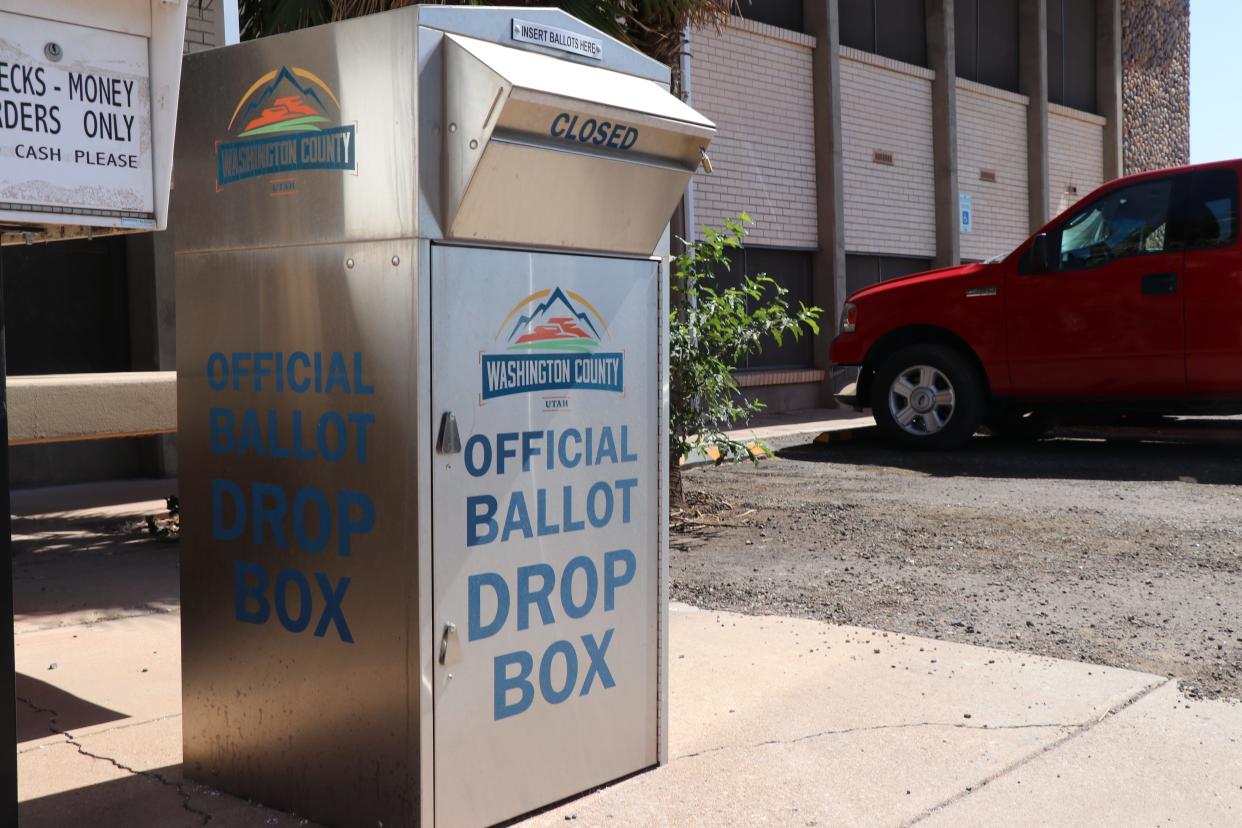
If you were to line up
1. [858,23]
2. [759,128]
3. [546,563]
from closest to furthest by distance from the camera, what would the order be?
[546,563] → [759,128] → [858,23]

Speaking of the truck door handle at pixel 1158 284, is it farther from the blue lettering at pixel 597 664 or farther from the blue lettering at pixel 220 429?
the blue lettering at pixel 220 429

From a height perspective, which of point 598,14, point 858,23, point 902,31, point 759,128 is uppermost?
point 902,31

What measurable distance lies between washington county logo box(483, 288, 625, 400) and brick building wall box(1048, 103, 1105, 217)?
19.7m

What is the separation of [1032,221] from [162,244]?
15.6 meters

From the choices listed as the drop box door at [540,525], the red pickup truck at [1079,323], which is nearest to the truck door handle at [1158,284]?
the red pickup truck at [1079,323]

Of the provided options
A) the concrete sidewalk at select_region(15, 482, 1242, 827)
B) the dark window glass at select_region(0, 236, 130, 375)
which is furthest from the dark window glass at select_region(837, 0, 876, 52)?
the concrete sidewalk at select_region(15, 482, 1242, 827)

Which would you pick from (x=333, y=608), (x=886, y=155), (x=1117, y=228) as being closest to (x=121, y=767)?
(x=333, y=608)

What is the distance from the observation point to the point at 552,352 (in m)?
3.44

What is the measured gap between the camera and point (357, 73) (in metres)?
3.17

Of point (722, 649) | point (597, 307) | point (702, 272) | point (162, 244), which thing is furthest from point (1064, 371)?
point (597, 307)

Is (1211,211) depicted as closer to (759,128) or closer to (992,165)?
(759,128)

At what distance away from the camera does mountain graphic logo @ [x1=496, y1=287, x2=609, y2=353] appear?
332 centimetres

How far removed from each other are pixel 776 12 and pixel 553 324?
44.6 ft

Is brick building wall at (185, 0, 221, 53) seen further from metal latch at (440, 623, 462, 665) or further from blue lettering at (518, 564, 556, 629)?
metal latch at (440, 623, 462, 665)
